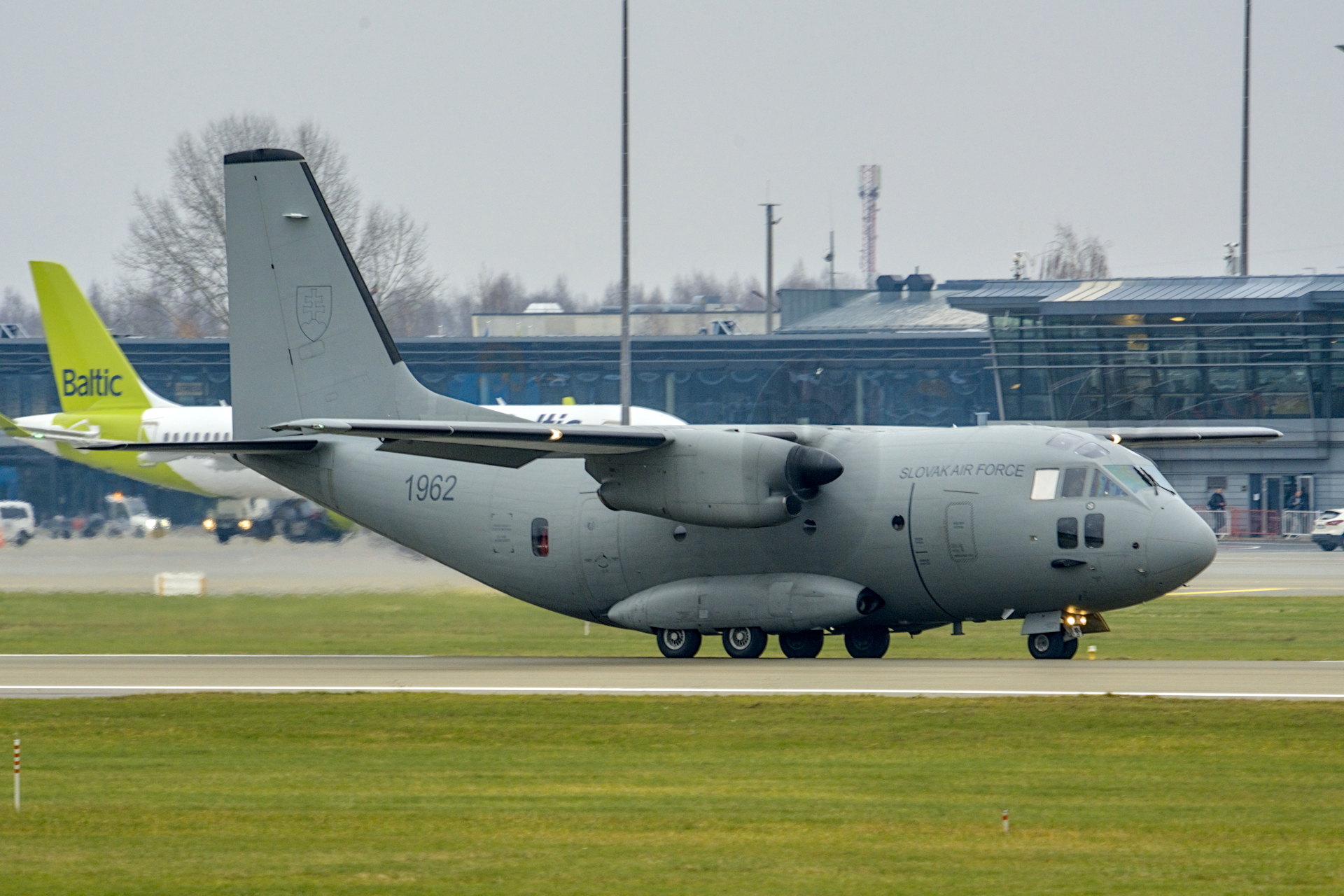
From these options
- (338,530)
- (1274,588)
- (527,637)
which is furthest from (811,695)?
(1274,588)

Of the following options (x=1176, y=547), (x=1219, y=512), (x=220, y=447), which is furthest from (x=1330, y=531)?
(x=220, y=447)

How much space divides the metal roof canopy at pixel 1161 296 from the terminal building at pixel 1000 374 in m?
0.08

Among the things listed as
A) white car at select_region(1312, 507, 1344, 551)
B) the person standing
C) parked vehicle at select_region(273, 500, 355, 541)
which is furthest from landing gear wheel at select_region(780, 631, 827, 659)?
the person standing

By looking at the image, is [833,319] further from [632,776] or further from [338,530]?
[632,776]

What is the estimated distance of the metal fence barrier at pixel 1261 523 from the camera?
67.0 metres

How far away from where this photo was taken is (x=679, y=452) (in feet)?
84.3

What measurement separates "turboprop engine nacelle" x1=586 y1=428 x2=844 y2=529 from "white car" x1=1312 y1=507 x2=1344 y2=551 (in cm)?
4185

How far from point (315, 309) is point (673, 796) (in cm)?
1678

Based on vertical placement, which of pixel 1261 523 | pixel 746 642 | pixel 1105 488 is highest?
pixel 1105 488

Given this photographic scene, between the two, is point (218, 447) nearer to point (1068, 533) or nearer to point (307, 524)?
point (1068, 533)

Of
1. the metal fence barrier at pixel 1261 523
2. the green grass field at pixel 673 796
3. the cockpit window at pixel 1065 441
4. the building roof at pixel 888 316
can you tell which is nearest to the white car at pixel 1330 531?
the metal fence barrier at pixel 1261 523

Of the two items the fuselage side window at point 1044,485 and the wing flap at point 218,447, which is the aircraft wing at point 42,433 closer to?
the wing flap at point 218,447

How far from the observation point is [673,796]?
1530 centimetres

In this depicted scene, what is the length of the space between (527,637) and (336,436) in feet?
22.8
